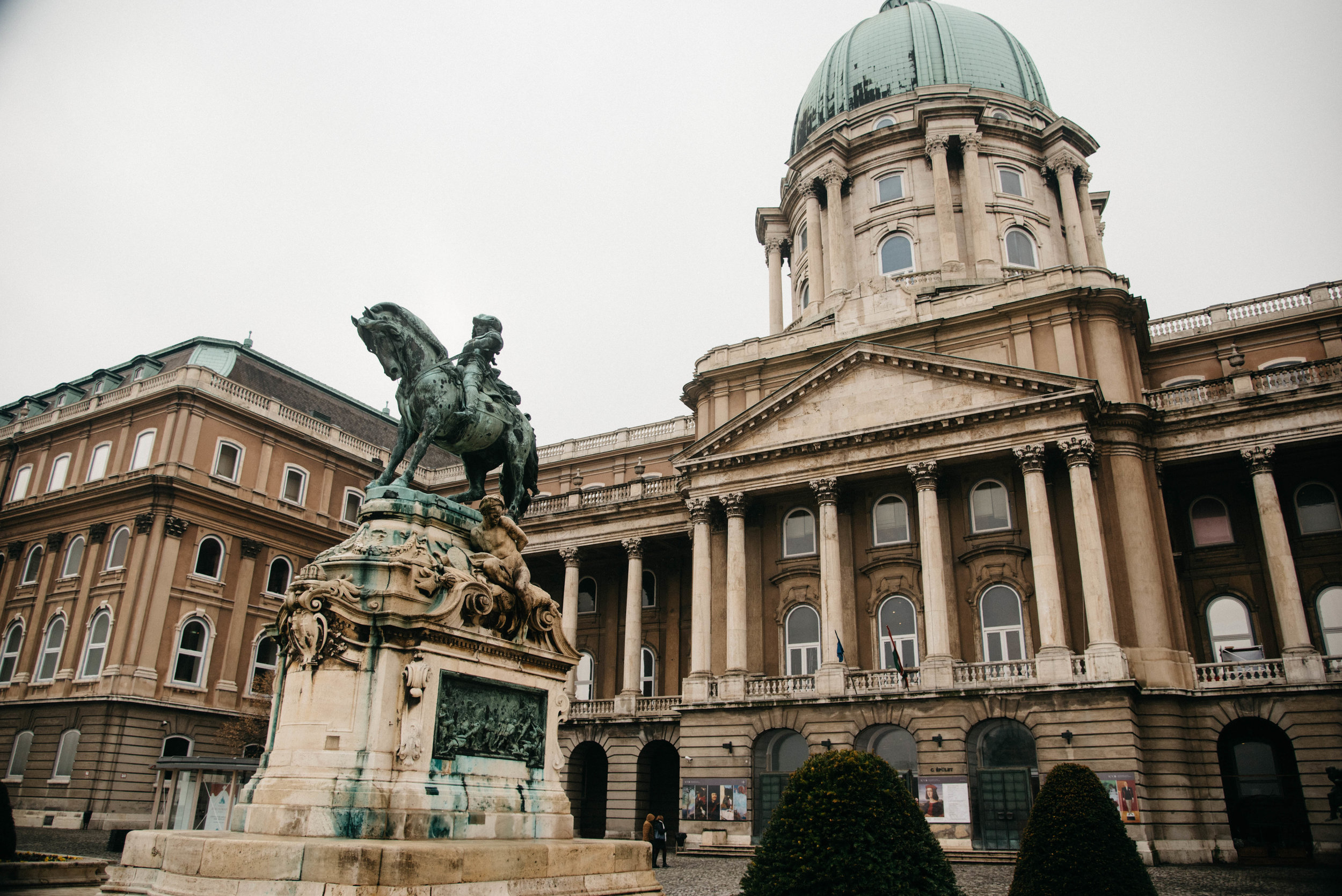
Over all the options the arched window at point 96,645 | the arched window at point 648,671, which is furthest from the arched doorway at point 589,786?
the arched window at point 96,645

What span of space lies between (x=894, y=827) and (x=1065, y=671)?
21.4 metres

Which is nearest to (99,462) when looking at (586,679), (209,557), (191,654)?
(209,557)

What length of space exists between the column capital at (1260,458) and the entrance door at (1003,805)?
1209cm

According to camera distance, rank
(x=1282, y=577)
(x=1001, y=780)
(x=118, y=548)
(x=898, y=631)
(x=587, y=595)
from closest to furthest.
Result: (x=1001, y=780)
(x=1282, y=577)
(x=898, y=631)
(x=118, y=548)
(x=587, y=595)

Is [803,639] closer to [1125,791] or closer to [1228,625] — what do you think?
[1125,791]

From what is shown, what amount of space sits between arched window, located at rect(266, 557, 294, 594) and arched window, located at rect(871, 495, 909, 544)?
1012 inches

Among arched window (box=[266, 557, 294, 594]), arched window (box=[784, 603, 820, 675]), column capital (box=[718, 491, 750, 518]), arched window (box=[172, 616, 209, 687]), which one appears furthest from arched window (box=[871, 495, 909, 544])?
arched window (box=[172, 616, 209, 687])

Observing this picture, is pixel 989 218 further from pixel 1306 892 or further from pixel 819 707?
pixel 1306 892

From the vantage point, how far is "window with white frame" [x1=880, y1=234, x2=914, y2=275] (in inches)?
1874

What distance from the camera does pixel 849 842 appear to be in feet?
26.7

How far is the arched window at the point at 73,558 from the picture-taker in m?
40.4

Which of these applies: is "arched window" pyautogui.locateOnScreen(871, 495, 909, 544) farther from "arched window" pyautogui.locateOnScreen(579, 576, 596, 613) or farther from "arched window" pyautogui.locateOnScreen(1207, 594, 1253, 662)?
"arched window" pyautogui.locateOnScreen(579, 576, 596, 613)

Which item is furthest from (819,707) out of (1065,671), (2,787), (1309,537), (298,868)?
(298,868)

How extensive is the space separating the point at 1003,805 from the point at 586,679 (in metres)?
19.9
